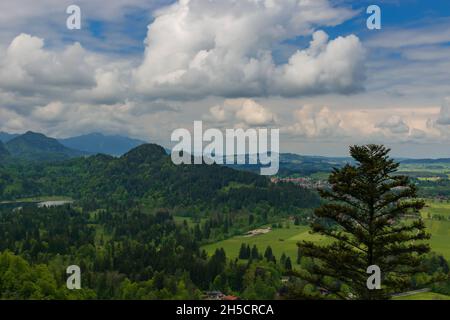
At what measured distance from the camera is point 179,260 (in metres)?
146

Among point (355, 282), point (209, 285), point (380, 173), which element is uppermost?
point (380, 173)

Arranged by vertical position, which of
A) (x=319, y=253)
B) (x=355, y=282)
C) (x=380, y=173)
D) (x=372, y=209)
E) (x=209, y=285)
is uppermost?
(x=380, y=173)

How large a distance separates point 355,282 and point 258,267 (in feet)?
342

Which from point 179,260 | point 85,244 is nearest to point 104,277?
point 179,260
